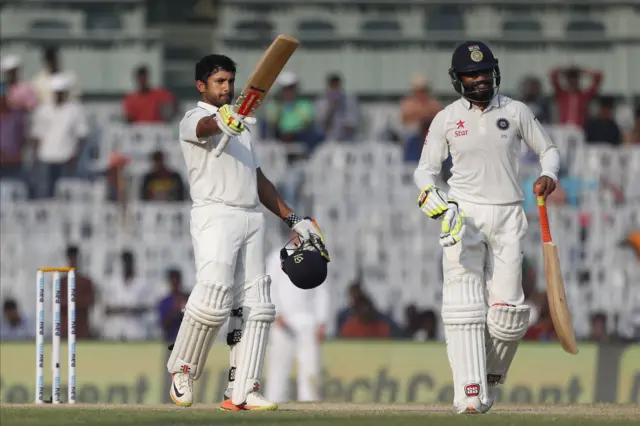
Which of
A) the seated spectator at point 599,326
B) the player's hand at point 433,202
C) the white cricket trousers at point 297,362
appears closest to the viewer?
the player's hand at point 433,202

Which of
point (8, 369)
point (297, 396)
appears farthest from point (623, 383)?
point (8, 369)

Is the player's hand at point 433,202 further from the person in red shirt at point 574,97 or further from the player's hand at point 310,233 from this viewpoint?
the person in red shirt at point 574,97

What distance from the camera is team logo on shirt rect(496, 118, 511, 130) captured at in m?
8.02

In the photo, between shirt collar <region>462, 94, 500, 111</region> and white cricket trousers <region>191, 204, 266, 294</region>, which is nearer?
white cricket trousers <region>191, 204, 266, 294</region>

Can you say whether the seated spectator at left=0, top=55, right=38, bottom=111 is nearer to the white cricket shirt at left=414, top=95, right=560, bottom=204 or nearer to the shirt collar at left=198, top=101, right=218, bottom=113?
the shirt collar at left=198, top=101, right=218, bottom=113

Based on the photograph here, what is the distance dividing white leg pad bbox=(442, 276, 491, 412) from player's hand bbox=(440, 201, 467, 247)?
29 centimetres

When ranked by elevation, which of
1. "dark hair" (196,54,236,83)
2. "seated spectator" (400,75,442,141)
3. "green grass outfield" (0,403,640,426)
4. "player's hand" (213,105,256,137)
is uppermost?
"seated spectator" (400,75,442,141)

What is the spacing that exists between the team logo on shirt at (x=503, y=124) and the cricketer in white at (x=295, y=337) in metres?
5.33

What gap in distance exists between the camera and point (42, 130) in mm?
16062

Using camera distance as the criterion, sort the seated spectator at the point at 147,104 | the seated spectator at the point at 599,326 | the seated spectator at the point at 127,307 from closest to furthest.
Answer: the seated spectator at the point at 599,326 → the seated spectator at the point at 127,307 → the seated spectator at the point at 147,104

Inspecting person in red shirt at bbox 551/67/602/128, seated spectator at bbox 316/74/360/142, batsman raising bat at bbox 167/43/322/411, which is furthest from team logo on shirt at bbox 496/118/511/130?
person in red shirt at bbox 551/67/602/128

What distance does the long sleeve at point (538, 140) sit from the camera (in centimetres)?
806

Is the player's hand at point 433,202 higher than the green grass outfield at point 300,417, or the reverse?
the player's hand at point 433,202

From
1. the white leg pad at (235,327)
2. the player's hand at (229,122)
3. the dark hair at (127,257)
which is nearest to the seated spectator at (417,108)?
the dark hair at (127,257)
